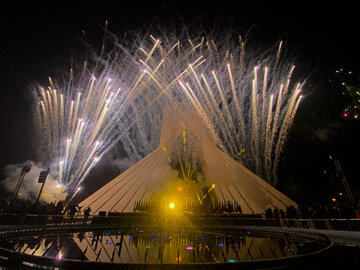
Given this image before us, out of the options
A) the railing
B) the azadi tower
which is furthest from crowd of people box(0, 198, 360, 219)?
the azadi tower

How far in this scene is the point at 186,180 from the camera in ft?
70.7

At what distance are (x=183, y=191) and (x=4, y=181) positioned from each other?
2963 centimetres

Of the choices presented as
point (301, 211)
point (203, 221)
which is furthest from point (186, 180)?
point (301, 211)

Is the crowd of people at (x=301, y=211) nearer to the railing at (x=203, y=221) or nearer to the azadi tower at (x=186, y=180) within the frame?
the railing at (x=203, y=221)

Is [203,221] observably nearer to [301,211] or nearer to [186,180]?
[301,211]

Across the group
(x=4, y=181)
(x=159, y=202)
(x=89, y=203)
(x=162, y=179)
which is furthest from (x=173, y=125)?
(x=4, y=181)

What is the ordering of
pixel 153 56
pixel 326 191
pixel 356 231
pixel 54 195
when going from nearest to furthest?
pixel 356 231
pixel 153 56
pixel 326 191
pixel 54 195

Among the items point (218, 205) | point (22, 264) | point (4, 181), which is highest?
point (4, 181)

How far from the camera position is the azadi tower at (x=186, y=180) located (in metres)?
17.8

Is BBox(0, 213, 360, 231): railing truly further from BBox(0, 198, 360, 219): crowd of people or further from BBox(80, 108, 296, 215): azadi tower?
BBox(80, 108, 296, 215): azadi tower

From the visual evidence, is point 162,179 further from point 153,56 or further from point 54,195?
point 54,195

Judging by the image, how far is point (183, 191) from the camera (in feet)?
68.0

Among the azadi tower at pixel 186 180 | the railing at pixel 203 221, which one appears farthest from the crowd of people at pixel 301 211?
the azadi tower at pixel 186 180

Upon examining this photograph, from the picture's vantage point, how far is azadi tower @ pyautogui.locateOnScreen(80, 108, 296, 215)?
58.4ft
